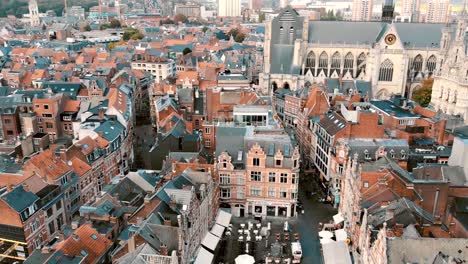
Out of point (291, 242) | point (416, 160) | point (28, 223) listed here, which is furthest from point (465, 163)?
point (28, 223)

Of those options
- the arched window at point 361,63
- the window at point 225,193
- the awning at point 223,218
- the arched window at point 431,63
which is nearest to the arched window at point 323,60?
the arched window at point 361,63

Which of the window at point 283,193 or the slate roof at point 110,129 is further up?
the slate roof at point 110,129

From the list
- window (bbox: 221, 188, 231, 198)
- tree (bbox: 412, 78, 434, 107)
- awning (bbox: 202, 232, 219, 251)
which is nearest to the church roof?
tree (bbox: 412, 78, 434, 107)

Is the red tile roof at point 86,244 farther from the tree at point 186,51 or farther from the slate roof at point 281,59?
the tree at point 186,51

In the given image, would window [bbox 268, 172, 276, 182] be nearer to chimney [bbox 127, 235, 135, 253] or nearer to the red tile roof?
the red tile roof

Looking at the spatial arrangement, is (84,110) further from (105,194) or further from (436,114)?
(436,114)
